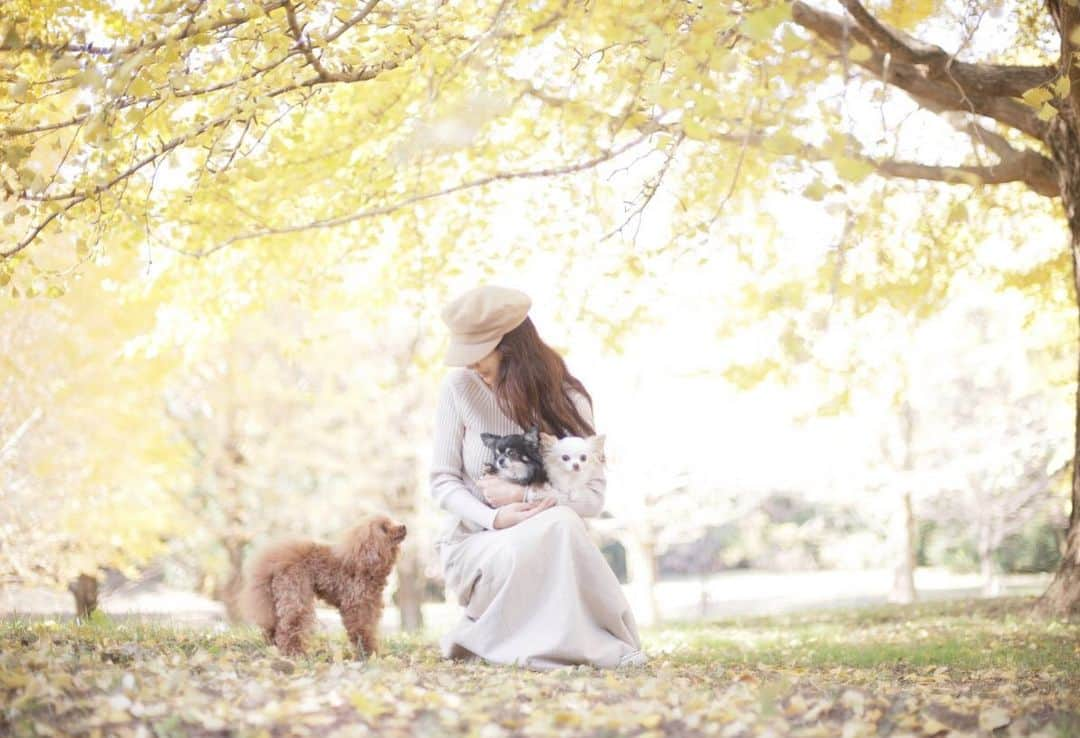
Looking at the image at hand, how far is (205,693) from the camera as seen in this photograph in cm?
283

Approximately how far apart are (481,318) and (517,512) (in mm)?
809

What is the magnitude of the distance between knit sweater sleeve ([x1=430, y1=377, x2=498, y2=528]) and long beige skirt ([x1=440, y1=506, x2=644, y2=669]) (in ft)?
0.95

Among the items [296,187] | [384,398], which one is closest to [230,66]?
[296,187]

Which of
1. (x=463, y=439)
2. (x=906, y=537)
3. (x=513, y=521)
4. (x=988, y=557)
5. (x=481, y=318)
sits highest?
(x=481, y=318)

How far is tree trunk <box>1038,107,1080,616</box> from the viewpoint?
592 centimetres

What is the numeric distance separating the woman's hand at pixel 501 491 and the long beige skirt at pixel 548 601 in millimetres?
157

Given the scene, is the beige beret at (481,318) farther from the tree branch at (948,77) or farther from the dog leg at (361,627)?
the tree branch at (948,77)

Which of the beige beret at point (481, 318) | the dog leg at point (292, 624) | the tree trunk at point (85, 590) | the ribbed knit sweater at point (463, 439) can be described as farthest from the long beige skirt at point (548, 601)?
the tree trunk at point (85, 590)

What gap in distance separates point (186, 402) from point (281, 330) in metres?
2.06

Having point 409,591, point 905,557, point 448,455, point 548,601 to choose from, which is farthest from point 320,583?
point 905,557

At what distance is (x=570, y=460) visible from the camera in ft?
13.7

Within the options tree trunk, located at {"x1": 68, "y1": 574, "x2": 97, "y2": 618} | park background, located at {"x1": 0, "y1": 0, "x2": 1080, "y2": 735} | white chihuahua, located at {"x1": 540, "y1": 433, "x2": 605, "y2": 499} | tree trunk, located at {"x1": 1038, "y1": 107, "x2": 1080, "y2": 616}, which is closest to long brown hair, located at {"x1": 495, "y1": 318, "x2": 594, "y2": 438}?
white chihuahua, located at {"x1": 540, "y1": 433, "x2": 605, "y2": 499}

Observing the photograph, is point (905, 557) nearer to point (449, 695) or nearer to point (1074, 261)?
point (1074, 261)

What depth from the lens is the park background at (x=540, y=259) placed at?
13.5ft
